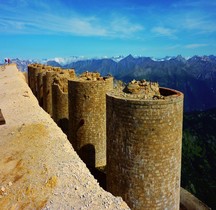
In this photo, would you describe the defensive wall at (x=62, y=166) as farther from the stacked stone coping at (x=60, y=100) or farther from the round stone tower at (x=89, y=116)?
the stacked stone coping at (x=60, y=100)

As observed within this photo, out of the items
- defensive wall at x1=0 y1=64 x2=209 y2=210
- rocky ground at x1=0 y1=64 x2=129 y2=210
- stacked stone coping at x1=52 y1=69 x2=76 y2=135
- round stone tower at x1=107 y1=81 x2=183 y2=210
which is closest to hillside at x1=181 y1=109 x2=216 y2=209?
stacked stone coping at x1=52 y1=69 x2=76 y2=135

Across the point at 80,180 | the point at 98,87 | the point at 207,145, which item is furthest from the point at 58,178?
the point at 207,145

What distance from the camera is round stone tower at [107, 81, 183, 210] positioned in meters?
8.41

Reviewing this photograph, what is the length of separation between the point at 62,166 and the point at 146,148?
2761 mm

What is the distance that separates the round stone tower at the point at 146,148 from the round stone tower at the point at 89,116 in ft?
13.6

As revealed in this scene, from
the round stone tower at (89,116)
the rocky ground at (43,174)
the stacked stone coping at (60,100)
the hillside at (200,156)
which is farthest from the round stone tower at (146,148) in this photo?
the hillside at (200,156)

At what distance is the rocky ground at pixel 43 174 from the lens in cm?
557

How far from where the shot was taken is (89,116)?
13.4 metres

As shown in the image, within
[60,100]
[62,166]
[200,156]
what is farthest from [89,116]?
[200,156]

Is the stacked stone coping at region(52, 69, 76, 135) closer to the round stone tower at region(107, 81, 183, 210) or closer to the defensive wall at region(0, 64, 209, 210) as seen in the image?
the defensive wall at region(0, 64, 209, 210)

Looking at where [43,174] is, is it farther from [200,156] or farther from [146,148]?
[200,156]

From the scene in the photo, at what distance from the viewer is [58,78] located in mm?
18203

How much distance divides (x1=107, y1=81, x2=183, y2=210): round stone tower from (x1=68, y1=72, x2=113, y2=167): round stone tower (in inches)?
163

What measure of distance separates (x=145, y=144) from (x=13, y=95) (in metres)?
10.1
